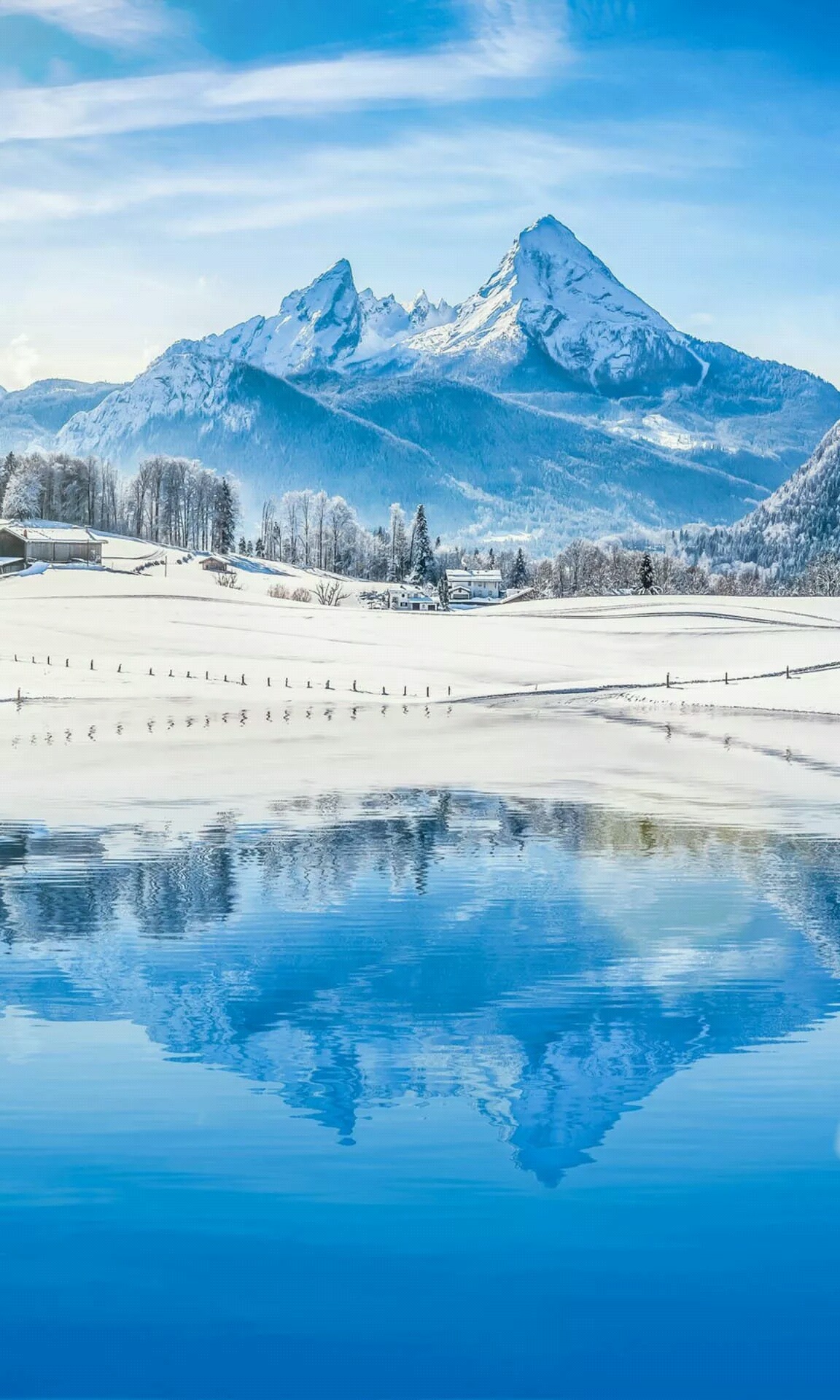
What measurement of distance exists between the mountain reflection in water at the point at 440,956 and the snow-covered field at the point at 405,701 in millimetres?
5570

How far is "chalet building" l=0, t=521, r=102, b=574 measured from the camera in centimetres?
16238

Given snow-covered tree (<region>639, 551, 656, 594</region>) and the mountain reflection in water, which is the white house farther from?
the mountain reflection in water

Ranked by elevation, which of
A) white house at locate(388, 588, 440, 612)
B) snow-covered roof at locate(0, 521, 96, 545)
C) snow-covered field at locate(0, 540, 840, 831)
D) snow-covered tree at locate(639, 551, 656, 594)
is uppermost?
snow-covered roof at locate(0, 521, 96, 545)

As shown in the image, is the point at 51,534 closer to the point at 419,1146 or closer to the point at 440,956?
the point at 440,956

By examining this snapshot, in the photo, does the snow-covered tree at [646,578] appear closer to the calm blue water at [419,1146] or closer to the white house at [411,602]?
the white house at [411,602]

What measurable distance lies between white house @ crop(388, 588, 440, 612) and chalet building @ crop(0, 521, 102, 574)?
132ft

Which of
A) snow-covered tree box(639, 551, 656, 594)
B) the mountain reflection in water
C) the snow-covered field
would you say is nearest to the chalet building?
the snow-covered field

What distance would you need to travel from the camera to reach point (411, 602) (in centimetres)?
19312

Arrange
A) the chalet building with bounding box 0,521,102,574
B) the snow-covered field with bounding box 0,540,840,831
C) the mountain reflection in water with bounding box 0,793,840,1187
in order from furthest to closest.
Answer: the chalet building with bounding box 0,521,102,574, the snow-covered field with bounding box 0,540,840,831, the mountain reflection in water with bounding box 0,793,840,1187

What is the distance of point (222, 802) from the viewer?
1359 inches

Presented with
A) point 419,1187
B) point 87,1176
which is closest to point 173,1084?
point 87,1176

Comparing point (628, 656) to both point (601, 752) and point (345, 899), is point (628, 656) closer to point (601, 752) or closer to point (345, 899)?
point (601, 752)

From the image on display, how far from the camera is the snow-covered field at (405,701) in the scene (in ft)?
127

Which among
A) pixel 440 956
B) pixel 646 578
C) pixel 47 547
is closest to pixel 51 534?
pixel 47 547
